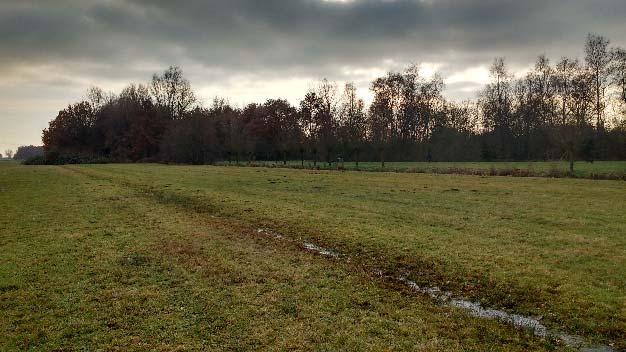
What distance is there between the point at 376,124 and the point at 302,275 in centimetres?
7779

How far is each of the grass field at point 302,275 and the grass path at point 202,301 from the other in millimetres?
44

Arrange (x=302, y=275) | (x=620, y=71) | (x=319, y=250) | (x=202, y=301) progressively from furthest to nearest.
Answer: (x=620, y=71), (x=319, y=250), (x=302, y=275), (x=202, y=301)

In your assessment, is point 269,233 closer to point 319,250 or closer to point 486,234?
point 319,250

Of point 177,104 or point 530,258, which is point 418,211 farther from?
point 177,104

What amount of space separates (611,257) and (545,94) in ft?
275

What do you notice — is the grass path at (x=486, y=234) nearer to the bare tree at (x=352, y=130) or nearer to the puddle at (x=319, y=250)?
the puddle at (x=319, y=250)

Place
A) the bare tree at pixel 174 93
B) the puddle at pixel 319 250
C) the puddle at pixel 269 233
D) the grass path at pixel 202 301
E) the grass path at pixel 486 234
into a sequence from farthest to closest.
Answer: the bare tree at pixel 174 93, the puddle at pixel 269 233, the puddle at pixel 319 250, the grass path at pixel 486 234, the grass path at pixel 202 301

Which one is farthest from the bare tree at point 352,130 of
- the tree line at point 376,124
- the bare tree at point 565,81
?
the bare tree at point 565,81

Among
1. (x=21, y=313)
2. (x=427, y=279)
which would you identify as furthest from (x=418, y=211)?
(x=21, y=313)

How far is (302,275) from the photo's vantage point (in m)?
11.7

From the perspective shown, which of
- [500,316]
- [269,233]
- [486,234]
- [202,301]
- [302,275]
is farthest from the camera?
[269,233]

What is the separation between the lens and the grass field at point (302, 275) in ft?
26.1


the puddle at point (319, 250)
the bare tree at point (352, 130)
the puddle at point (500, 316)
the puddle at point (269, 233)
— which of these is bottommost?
the puddle at point (500, 316)

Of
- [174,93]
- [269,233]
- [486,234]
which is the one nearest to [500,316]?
[486,234]
